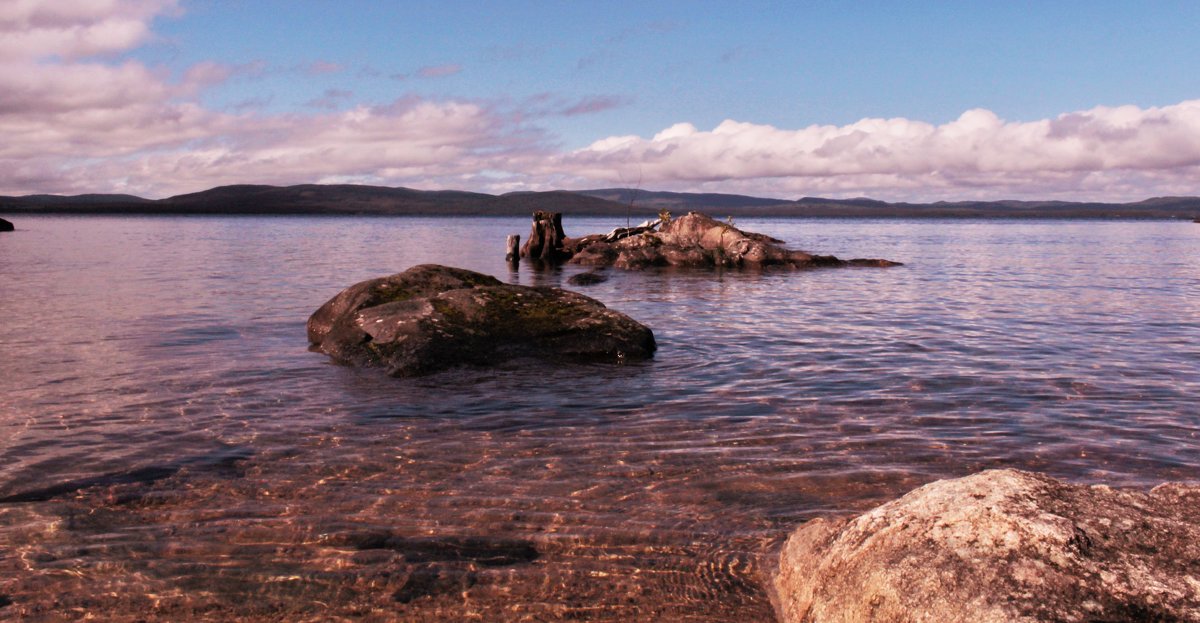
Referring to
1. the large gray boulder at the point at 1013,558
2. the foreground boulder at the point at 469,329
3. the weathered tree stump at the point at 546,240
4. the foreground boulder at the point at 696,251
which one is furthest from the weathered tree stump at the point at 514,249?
the large gray boulder at the point at 1013,558

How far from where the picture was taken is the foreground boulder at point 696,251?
36.7 metres

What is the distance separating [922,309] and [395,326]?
13.8 metres

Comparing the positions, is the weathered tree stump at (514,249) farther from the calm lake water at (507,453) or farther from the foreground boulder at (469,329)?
the foreground boulder at (469,329)

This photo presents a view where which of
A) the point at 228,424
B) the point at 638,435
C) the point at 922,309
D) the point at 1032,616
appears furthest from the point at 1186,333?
the point at 228,424

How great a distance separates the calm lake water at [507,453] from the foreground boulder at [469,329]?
520 mm

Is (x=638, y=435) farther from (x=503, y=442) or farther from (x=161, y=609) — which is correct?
(x=161, y=609)

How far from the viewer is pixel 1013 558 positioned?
387 cm

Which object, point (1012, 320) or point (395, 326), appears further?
point (1012, 320)

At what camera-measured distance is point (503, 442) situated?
8422mm

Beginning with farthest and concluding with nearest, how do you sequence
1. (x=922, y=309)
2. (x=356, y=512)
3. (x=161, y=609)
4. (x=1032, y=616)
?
1. (x=922, y=309)
2. (x=356, y=512)
3. (x=161, y=609)
4. (x=1032, y=616)

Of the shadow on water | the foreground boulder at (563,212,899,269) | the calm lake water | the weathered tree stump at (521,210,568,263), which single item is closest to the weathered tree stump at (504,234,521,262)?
the weathered tree stump at (521,210,568,263)

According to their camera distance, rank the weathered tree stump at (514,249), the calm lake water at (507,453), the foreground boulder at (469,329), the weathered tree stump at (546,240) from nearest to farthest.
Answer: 1. the calm lake water at (507,453)
2. the foreground boulder at (469,329)
3. the weathered tree stump at (514,249)
4. the weathered tree stump at (546,240)

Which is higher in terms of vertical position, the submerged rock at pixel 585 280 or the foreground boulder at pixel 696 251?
the foreground boulder at pixel 696 251

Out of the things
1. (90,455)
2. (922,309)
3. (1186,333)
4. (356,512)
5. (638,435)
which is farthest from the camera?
(922,309)
